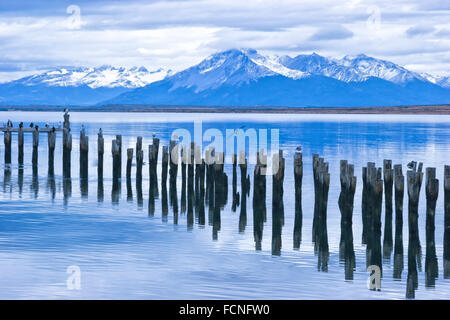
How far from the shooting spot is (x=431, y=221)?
2083cm

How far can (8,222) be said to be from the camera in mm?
27078

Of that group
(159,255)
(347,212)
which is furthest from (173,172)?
(347,212)

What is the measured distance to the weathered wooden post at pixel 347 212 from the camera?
21.7 m

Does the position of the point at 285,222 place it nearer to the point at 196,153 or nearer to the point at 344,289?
the point at 196,153

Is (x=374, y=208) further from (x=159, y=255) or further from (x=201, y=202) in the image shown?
(x=201, y=202)

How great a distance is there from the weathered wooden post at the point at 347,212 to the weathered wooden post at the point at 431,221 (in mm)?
2072

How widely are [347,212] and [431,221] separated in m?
3.09

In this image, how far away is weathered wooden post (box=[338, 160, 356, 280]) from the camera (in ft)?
71.2

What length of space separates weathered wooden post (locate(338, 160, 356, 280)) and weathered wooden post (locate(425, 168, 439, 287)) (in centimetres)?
207

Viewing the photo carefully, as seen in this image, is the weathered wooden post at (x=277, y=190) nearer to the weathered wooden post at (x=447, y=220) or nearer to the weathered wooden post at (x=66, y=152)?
the weathered wooden post at (x=447, y=220)

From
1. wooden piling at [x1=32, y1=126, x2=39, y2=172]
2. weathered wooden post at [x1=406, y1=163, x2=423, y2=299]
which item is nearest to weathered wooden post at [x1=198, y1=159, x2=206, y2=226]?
weathered wooden post at [x1=406, y1=163, x2=423, y2=299]

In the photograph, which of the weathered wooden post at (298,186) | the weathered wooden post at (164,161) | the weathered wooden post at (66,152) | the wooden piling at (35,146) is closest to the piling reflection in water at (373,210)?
the weathered wooden post at (298,186)
